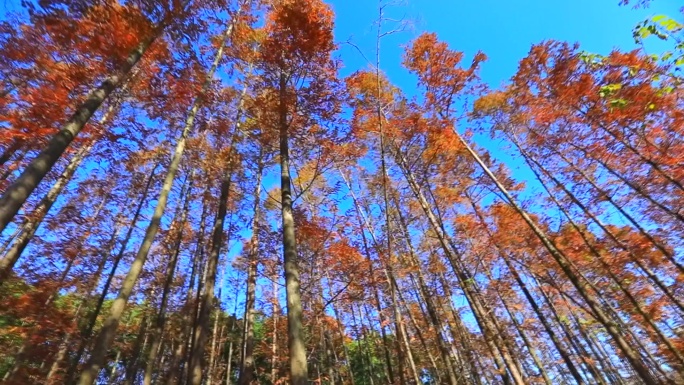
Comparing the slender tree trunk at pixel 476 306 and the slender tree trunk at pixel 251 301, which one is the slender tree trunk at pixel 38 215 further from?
the slender tree trunk at pixel 476 306

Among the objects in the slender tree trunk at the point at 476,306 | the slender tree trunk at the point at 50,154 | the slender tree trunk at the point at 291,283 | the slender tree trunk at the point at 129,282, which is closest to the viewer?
the slender tree trunk at the point at 50,154

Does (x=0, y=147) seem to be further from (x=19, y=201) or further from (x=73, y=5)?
(x=19, y=201)

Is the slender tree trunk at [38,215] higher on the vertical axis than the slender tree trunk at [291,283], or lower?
higher

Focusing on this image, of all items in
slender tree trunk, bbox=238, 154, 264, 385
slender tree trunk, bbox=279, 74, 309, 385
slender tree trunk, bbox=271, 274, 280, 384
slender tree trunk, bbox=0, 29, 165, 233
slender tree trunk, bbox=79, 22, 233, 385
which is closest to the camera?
slender tree trunk, bbox=0, 29, 165, 233

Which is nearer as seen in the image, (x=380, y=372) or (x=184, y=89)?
(x=184, y=89)

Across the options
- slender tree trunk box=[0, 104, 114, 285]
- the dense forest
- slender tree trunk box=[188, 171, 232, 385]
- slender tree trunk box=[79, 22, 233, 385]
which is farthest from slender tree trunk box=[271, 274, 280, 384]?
slender tree trunk box=[0, 104, 114, 285]

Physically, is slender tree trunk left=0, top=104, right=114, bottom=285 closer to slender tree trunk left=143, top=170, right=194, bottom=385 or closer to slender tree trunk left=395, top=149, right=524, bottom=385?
slender tree trunk left=143, top=170, right=194, bottom=385

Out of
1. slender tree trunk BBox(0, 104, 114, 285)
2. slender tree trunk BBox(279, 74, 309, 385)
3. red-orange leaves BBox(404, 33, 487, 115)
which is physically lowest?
slender tree trunk BBox(279, 74, 309, 385)

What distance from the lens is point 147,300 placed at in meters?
14.1

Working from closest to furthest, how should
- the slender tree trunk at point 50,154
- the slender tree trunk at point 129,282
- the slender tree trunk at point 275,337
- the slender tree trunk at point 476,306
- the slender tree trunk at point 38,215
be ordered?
1. the slender tree trunk at point 50,154
2. the slender tree trunk at point 129,282
3. the slender tree trunk at point 476,306
4. the slender tree trunk at point 38,215
5. the slender tree trunk at point 275,337

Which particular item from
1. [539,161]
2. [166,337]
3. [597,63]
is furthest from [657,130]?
[166,337]

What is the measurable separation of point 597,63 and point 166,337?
20378 millimetres

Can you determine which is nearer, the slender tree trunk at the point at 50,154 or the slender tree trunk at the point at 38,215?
the slender tree trunk at the point at 50,154

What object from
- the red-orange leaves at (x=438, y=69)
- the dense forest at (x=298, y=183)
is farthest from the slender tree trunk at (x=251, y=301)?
the red-orange leaves at (x=438, y=69)
